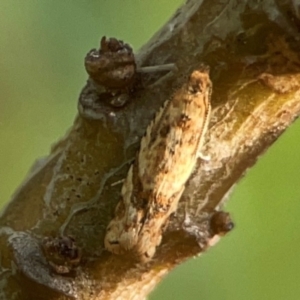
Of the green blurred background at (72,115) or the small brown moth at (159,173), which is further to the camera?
the green blurred background at (72,115)

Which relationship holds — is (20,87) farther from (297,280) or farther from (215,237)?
(215,237)

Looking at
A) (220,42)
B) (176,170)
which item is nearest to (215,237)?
(176,170)

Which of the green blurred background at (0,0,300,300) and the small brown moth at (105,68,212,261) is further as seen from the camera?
the green blurred background at (0,0,300,300)

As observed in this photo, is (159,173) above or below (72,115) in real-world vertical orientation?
below

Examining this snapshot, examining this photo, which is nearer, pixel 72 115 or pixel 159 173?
pixel 159 173
